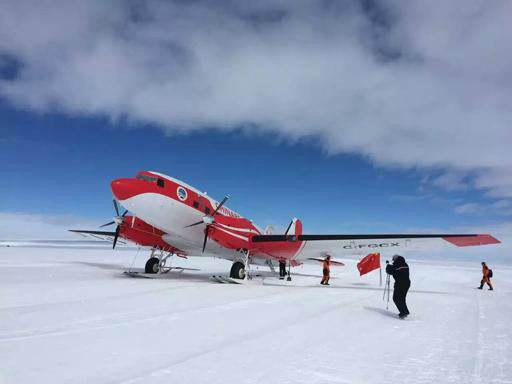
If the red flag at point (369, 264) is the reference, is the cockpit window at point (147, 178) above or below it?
above

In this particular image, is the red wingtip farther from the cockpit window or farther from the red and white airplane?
the cockpit window

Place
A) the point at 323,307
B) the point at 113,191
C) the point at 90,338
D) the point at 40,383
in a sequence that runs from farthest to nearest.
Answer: the point at 113,191 < the point at 323,307 < the point at 90,338 < the point at 40,383

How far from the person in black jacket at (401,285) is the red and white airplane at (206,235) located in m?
6.88

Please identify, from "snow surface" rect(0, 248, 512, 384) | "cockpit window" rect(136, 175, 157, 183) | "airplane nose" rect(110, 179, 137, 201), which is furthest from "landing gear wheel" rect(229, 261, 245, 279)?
"snow surface" rect(0, 248, 512, 384)

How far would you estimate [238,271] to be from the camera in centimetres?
1725

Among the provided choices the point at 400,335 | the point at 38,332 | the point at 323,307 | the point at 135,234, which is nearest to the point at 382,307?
the point at 323,307

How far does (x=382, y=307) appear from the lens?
10031mm

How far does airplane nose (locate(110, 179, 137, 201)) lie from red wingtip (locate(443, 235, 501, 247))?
14.7m

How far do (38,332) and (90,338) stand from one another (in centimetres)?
113

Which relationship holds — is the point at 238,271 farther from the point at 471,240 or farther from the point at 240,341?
the point at 240,341

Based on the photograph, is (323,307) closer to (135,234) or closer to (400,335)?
(400,335)

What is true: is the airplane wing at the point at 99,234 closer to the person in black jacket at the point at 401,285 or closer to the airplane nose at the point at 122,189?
the airplane nose at the point at 122,189

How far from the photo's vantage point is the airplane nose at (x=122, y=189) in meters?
14.6

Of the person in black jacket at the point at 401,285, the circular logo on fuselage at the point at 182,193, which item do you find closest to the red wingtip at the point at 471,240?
the person in black jacket at the point at 401,285
